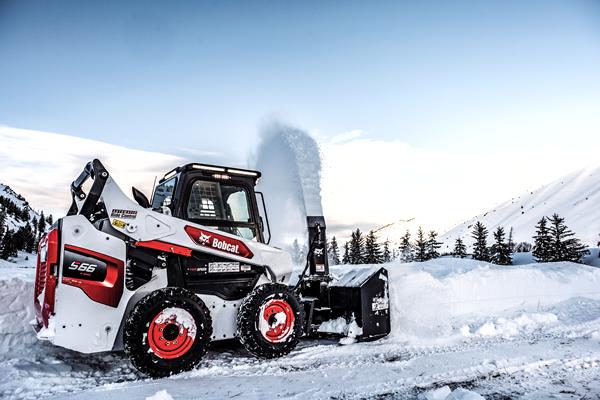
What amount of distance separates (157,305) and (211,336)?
32.9 inches

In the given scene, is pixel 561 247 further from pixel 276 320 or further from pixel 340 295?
pixel 276 320

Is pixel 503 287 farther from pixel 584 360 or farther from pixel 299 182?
pixel 299 182

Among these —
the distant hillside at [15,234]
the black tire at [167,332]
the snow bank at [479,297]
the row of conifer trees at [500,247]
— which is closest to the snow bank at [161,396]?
the black tire at [167,332]

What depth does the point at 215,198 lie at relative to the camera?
5941 mm

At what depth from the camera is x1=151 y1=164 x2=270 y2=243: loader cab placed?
18.7 feet

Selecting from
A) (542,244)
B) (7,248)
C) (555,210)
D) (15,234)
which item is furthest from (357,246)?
(555,210)

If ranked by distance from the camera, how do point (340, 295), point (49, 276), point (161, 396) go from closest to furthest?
1. point (161, 396)
2. point (49, 276)
3. point (340, 295)

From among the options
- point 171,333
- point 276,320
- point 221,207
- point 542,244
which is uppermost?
point 542,244

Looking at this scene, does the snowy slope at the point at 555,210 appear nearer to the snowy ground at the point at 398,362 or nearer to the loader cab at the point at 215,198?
the snowy ground at the point at 398,362

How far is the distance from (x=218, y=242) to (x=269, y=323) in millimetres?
1255

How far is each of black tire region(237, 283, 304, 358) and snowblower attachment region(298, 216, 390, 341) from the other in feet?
2.05

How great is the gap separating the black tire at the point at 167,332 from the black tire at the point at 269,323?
481 millimetres

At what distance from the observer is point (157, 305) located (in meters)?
4.69

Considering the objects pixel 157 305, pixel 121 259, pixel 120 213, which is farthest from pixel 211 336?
pixel 120 213
